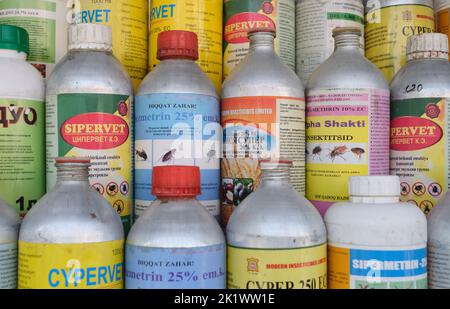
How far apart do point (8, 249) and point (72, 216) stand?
13 centimetres

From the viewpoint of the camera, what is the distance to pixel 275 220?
0.80 m

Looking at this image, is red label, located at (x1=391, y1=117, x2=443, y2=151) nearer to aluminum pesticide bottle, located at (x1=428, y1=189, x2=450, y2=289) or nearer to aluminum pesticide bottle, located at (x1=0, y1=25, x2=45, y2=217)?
aluminum pesticide bottle, located at (x1=428, y1=189, x2=450, y2=289)

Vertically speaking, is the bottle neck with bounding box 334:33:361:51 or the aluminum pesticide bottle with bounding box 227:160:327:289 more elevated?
the bottle neck with bounding box 334:33:361:51

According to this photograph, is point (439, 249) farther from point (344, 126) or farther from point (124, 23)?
point (124, 23)

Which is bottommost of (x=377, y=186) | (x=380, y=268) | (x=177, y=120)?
(x=380, y=268)

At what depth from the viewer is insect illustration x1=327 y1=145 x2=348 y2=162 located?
0.99 m

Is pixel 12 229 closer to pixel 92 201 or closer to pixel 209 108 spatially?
pixel 92 201

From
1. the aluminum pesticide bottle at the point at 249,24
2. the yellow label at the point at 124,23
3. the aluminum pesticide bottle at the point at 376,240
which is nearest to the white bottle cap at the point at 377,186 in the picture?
the aluminum pesticide bottle at the point at 376,240

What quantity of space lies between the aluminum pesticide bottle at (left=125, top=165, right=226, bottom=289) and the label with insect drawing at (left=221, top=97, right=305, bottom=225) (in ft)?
0.58

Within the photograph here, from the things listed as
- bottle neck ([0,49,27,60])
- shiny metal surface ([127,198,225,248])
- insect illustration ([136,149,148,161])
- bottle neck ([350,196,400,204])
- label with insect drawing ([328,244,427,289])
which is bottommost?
label with insect drawing ([328,244,427,289])

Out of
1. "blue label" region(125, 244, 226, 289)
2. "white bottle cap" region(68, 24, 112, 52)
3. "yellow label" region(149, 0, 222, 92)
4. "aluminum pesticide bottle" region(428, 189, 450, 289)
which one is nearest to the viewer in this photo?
"blue label" region(125, 244, 226, 289)

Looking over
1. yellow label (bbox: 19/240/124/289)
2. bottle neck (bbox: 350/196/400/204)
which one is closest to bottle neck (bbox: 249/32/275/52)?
bottle neck (bbox: 350/196/400/204)

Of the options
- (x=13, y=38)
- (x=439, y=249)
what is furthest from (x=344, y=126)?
(x=13, y=38)

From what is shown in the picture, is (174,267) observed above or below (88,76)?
below
